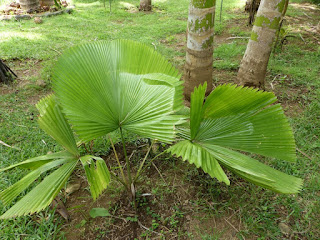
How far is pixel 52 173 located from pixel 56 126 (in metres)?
0.29

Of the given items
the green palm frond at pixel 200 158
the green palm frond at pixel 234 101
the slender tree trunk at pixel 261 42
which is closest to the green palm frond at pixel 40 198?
the green palm frond at pixel 200 158

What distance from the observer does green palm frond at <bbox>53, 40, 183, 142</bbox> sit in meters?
1.24

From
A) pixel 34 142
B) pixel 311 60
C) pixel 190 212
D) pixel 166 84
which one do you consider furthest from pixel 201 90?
pixel 311 60

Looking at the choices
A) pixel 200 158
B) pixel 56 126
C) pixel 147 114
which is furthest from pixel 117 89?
pixel 200 158

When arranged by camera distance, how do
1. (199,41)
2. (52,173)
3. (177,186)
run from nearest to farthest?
(52,173), (177,186), (199,41)

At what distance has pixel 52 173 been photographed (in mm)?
1248

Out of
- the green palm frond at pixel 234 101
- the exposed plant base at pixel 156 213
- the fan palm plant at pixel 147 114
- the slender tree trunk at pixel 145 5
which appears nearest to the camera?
the fan palm plant at pixel 147 114

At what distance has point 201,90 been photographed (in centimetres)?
127

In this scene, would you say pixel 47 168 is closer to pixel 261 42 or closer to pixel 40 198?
pixel 40 198

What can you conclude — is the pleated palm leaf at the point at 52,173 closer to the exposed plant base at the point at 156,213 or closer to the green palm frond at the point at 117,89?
the green palm frond at the point at 117,89

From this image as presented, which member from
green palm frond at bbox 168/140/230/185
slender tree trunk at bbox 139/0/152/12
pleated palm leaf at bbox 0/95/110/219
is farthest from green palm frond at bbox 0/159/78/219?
slender tree trunk at bbox 139/0/152/12

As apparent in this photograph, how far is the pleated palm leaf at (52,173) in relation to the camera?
111cm

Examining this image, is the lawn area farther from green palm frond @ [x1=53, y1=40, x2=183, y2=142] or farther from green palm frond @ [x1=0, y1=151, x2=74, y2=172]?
green palm frond @ [x1=53, y1=40, x2=183, y2=142]

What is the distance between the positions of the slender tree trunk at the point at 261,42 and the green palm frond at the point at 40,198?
98.3 inches
